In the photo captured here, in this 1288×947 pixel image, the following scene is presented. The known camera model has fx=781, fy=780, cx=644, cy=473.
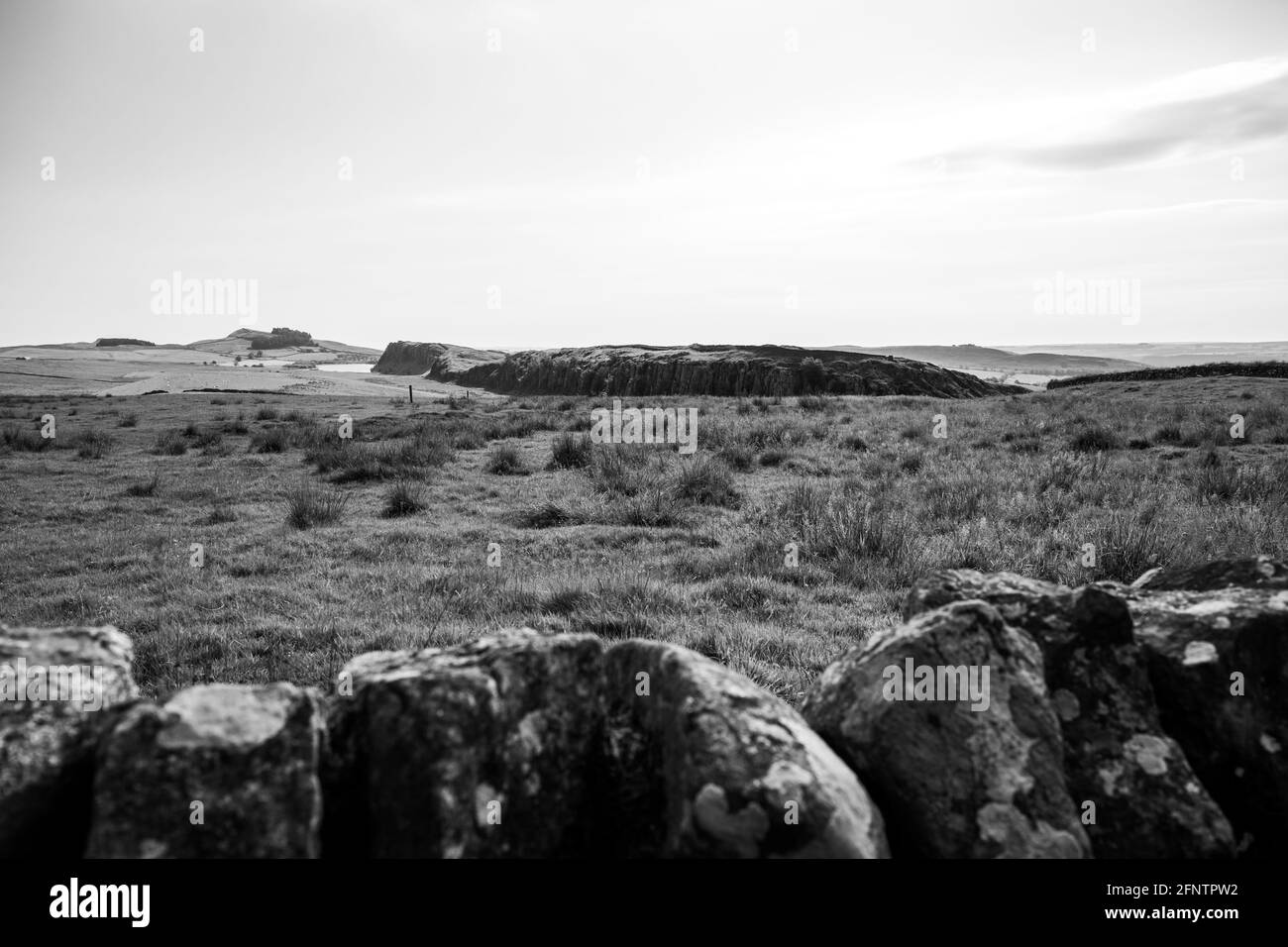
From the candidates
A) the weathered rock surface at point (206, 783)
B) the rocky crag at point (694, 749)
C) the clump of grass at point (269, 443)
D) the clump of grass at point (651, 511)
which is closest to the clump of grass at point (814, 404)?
the clump of grass at point (269, 443)

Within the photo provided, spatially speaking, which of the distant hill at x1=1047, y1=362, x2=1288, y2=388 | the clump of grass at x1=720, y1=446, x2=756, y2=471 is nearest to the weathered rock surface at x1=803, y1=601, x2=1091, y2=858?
the clump of grass at x1=720, y1=446, x2=756, y2=471

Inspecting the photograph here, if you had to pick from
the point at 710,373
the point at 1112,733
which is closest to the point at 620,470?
the point at 1112,733

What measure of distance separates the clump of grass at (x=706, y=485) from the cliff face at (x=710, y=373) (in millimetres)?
61305

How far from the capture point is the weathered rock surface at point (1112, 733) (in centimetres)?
253

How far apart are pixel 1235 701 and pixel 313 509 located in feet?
34.3

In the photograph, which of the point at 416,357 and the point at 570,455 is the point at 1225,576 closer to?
the point at 570,455

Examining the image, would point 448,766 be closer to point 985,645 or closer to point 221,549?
point 985,645

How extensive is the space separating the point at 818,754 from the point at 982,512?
28.6ft

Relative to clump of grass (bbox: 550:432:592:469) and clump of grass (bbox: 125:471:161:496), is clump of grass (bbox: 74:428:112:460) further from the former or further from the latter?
clump of grass (bbox: 550:432:592:469)

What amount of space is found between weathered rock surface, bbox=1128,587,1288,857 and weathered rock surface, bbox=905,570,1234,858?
143 mm

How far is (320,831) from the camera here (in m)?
2.06

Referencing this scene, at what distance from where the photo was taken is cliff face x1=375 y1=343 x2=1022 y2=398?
79.5 metres

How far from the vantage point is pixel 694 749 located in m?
2.23

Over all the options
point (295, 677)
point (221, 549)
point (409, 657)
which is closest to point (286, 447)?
point (221, 549)
